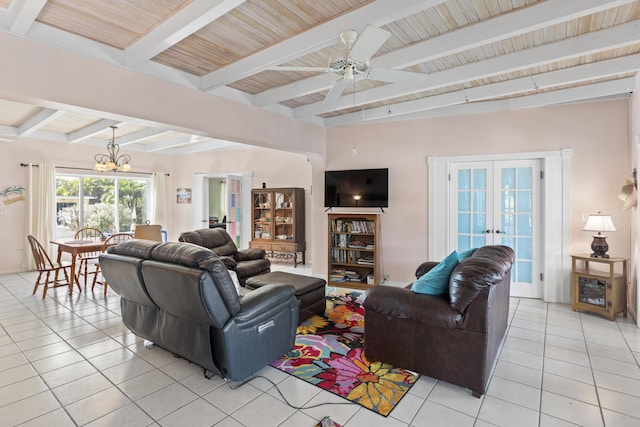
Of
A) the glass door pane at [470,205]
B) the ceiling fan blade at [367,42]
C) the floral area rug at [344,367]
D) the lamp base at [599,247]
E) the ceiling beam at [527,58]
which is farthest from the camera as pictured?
the glass door pane at [470,205]

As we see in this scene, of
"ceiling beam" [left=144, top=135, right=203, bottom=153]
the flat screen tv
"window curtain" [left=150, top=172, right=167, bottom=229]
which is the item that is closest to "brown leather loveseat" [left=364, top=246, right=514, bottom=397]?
the flat screen tv

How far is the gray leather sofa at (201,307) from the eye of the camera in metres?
2.21

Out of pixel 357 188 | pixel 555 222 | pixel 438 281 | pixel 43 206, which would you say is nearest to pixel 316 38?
pixel 438 281

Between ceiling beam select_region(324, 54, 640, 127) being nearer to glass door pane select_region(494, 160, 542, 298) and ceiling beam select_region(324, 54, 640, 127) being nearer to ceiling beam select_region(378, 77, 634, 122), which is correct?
ceiling beam select_region(378, 77, 634, 122)

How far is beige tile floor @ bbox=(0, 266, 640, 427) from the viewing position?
2.07 metres

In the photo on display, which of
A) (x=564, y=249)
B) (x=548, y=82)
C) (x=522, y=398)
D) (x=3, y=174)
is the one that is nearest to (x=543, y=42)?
(x=548, y=82)

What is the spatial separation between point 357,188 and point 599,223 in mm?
3144

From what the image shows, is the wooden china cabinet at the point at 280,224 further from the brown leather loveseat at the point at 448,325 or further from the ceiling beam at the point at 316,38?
the brown leather loveseat at the point at 448,325

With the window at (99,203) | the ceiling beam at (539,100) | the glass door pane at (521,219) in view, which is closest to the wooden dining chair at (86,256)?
the window at (99,203)

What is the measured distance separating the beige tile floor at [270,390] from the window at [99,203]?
4.54m

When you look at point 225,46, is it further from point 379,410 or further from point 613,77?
point 613,77

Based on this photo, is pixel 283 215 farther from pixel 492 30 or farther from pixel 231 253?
pixel 492 30

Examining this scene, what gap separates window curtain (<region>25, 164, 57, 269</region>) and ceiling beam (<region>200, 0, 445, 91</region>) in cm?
526

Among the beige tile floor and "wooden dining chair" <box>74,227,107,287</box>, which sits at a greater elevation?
"wooden dining chair" <box>74,227,107,287</box>
